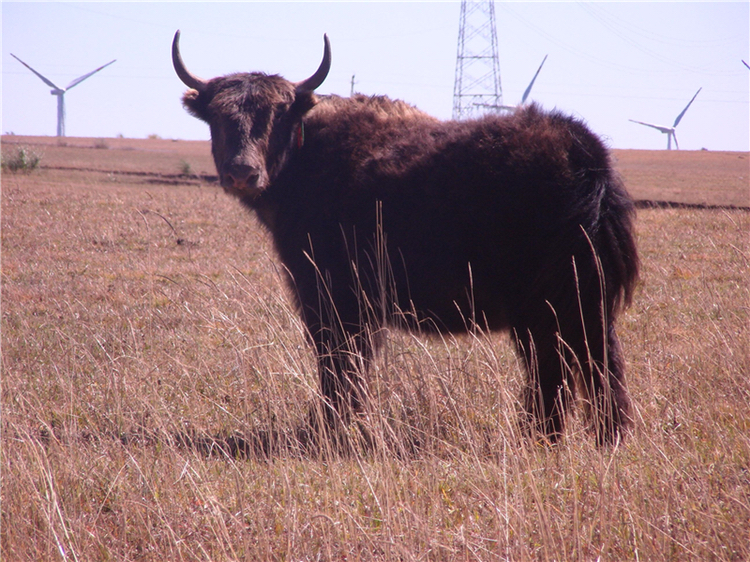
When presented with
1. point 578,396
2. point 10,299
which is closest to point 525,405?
point 578,396

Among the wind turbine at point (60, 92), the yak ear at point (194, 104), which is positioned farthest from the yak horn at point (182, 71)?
the wind turbine at point (60, 92)

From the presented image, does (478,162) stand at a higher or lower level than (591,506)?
higher

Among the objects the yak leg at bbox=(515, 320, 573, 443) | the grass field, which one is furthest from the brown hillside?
the yak leg at bbox=(515, 320, 573, 443)

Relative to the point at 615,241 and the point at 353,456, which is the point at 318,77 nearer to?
the point at 615,241

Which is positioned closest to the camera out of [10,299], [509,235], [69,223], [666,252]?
[509,235]

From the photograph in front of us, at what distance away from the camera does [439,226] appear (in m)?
4.20

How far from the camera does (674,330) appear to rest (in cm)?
616

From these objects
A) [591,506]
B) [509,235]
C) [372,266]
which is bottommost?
[591,506]

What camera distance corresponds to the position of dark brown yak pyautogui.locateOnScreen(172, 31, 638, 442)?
381 cm

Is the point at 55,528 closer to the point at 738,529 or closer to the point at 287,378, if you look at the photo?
the point at 287,378

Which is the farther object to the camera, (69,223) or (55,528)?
(69,223)

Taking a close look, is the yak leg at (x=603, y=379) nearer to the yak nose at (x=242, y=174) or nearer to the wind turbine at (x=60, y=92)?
the yak nose at (x=242, y=174)

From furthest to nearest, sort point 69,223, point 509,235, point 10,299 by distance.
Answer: point 69,223 → point 10,299 → point 509,235

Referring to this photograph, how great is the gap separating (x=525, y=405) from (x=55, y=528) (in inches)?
105
